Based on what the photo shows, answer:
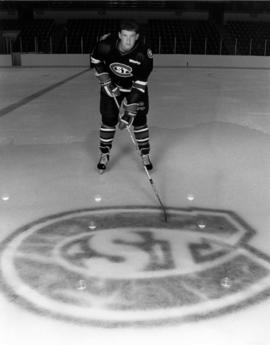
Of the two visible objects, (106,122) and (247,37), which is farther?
(247,37)

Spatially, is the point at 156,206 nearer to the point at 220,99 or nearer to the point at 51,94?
the point at 220,99

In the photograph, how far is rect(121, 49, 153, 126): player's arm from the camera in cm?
285

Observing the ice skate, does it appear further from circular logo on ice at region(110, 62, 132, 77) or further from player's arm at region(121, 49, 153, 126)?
circular logo on ice at region(110, 62, 132, 77)

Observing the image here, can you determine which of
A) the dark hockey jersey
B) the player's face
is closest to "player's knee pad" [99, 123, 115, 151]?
the dark hockey jersey

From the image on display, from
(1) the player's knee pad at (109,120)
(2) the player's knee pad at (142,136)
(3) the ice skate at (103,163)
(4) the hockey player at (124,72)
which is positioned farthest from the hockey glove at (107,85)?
(3) the ice skate at (103,163)

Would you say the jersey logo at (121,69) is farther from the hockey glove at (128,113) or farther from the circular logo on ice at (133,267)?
the circular logo on ice at (133,267)

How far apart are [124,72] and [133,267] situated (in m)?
1.56

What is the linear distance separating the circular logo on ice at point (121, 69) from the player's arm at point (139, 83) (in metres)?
0.09

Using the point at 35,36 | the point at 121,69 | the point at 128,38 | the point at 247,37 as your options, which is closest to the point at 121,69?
the point at 121,69

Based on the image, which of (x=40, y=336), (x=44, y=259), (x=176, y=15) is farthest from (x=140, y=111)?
(x=176, y=15)

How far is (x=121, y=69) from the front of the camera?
2.96 meters

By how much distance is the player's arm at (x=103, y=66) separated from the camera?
2908mm

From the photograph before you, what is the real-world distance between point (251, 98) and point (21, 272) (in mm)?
6176

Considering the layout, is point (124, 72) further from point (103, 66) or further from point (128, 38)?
point (128, 38)
